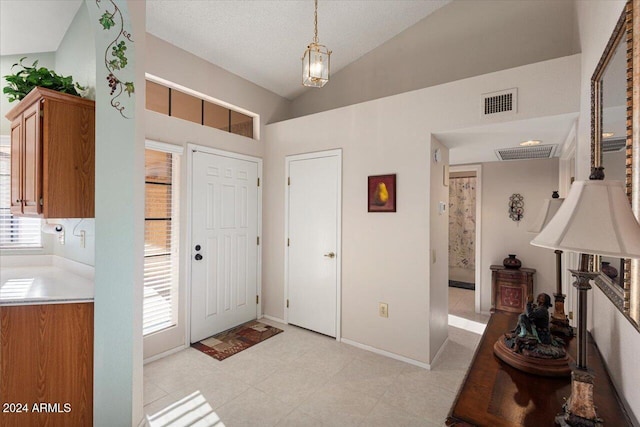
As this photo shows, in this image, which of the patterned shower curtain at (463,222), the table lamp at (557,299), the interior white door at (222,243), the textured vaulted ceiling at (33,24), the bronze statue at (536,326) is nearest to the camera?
the bronze statue at (536,326)

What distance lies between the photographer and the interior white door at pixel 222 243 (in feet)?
10.6

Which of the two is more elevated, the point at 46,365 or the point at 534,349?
the point at 534,349

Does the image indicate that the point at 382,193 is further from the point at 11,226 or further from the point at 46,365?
the point at 11,226

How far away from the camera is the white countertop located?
181 centimetres

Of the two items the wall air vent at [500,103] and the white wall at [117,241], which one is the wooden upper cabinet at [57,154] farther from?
the wall air vent at [500,103]

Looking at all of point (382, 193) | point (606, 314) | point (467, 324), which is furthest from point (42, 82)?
point (467, 324)

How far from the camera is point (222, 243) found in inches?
137

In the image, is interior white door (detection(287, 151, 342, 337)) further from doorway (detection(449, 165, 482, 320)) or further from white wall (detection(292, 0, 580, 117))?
doorway (detection(449, 165, 482, 320))

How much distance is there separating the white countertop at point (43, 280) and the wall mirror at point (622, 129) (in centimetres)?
249

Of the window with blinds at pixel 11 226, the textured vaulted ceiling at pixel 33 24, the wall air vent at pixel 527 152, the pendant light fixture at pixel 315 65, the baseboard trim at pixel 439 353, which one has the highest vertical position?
the textured vaulted ceiling at pixel 33 24

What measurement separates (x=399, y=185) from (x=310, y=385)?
6.30ft

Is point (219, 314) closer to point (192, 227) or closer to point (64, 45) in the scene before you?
point (192, 227)

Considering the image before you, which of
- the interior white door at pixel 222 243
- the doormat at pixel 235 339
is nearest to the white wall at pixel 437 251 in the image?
the doormat at pixel 235 339

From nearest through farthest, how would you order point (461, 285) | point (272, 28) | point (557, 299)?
point (557, 299), point (272, 28), point (461, 285)
